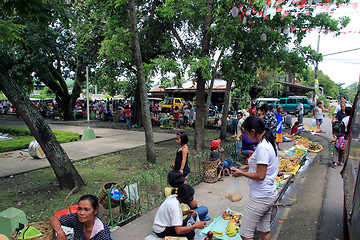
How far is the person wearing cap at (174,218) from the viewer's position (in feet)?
10.0

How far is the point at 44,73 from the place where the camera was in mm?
16844

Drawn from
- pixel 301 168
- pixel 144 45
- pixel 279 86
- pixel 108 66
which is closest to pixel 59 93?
pixel 108 66

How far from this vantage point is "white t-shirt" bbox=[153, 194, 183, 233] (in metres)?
3.06

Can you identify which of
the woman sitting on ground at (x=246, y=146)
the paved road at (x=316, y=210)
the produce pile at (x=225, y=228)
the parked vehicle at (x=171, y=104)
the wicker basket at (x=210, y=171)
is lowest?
the paved road at (x=316, y=210)

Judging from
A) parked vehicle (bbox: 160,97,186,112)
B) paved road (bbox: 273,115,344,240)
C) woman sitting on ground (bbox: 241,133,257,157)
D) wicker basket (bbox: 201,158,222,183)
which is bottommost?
paved road (bbox: 273,115,344,240)

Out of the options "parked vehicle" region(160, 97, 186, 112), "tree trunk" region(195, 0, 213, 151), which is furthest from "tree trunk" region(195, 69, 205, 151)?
"parked vehicle" region(160, 97, 186, 112)

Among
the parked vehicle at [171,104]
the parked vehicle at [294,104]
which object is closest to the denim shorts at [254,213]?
the parked vehicle at [171,104]

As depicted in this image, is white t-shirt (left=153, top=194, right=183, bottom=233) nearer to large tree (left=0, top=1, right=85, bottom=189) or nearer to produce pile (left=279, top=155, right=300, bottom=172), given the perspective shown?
large tree (left=0, top=1, right=85, bottom=189)

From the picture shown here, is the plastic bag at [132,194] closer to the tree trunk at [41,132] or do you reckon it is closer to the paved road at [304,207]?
A: the paved road at [304,207]

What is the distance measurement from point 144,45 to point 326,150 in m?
8.53

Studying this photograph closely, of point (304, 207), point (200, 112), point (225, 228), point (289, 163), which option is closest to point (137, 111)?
point (200, 112)

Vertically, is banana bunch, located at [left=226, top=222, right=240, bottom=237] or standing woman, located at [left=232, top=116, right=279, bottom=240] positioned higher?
standing woman, located at [left=232, top=116, right=279, bottom=240]

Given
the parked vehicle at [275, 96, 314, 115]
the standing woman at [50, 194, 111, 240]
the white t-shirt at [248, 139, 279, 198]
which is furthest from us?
the parked vehicle at [275, 96, 314, 115]

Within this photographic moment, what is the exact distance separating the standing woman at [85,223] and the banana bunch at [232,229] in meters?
1.87
